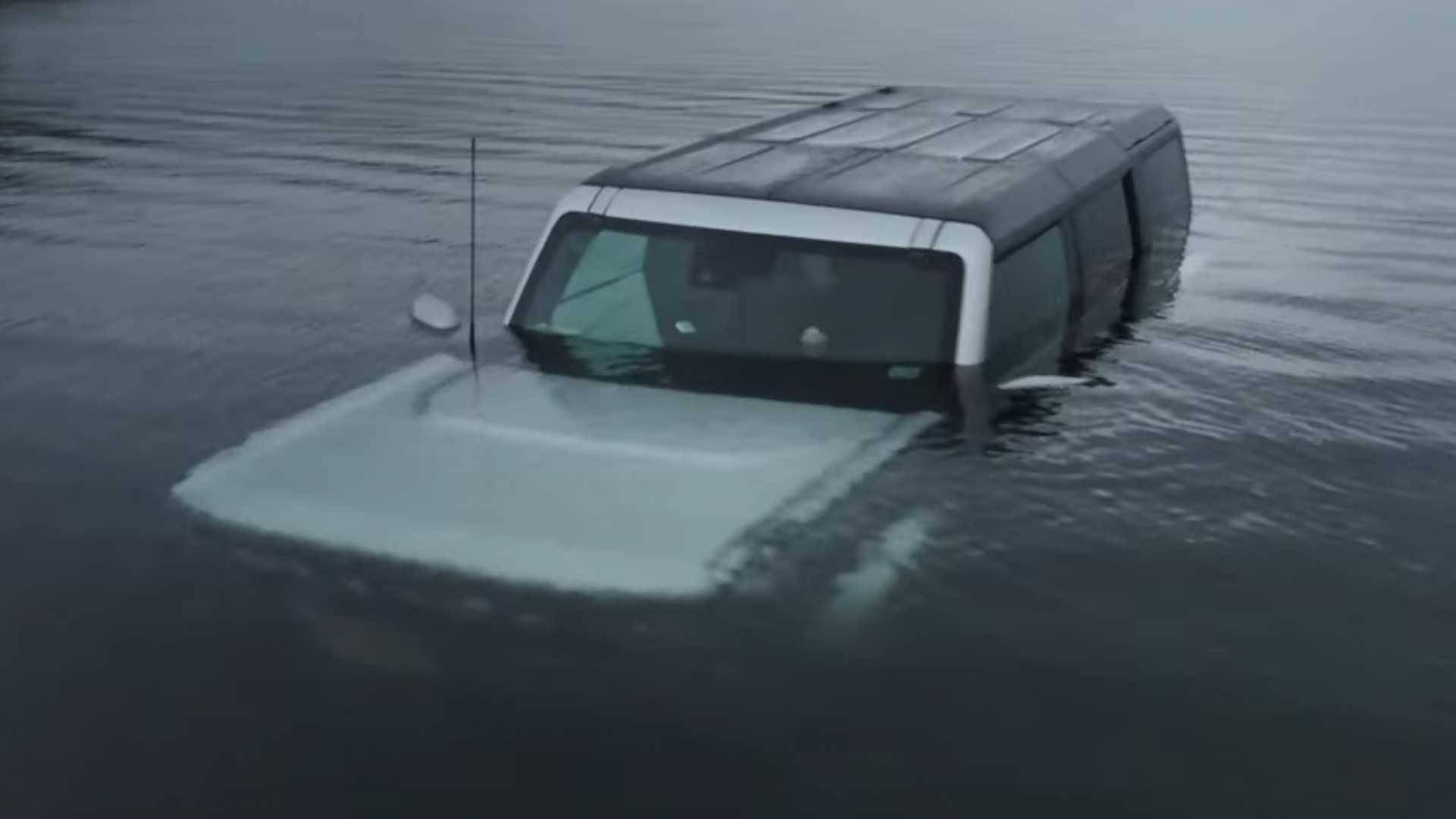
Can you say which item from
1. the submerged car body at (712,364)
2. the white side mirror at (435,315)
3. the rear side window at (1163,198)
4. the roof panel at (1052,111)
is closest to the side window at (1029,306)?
the submerged car body at (712,364)

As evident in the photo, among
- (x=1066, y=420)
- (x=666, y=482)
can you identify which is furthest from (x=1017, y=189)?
(x=666, y=482)

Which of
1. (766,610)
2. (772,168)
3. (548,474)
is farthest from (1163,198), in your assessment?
(766,610)

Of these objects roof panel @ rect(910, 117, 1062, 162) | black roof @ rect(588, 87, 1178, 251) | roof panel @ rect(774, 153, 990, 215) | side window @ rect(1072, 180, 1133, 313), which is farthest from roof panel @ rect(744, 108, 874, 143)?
side window @ rect(1072, 180, 1133, 313)

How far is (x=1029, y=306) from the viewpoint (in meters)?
8.20

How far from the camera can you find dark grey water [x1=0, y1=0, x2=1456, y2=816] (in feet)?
16.1

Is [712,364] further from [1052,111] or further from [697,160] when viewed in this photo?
[1052,111]

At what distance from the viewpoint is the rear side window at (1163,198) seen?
10727 mm

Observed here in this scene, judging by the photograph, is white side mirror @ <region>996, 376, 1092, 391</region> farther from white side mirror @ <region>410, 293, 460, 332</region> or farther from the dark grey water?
white side mirror @ <region>410, 293, 460, 332</region>

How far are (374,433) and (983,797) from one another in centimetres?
270

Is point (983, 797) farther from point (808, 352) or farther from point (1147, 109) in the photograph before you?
point (1147, 109)

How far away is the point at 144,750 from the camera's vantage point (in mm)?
4941

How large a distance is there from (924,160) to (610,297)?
1.69 metres

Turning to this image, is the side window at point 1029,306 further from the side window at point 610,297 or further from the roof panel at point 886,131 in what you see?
the side window at point 610,297

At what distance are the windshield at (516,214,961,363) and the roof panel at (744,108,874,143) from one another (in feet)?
5.08
